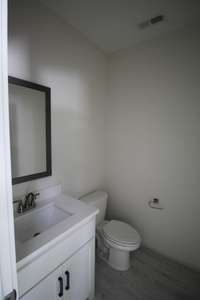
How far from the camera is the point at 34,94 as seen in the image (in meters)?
1.35

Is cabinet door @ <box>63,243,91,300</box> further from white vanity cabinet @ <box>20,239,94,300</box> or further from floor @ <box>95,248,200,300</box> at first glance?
floor @ <box>95,248,200,300</box>

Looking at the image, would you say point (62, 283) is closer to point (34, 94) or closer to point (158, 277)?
point (158, 277)

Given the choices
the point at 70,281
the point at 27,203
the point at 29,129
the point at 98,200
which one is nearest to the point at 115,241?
the point at 98,200

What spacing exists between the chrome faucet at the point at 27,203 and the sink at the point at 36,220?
0.19ft

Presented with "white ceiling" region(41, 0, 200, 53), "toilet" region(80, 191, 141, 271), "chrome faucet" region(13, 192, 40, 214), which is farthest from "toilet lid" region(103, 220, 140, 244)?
"white ceiling" region(41, 0, 200, 53)

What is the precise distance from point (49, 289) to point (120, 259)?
976 millimetres

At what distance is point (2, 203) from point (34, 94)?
114cm

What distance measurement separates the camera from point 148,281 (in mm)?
1584

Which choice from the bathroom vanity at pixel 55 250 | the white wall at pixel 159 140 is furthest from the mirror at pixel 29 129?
the white wall at pixel 159 140

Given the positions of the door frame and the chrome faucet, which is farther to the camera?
the chrome faucet

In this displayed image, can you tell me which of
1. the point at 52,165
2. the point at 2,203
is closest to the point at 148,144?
the point at 52,165

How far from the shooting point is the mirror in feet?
4.03

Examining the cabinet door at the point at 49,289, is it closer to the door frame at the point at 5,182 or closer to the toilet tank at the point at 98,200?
the door frame at the point at 5,182

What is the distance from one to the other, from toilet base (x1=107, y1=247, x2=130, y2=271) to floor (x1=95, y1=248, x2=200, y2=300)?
0.14ft
